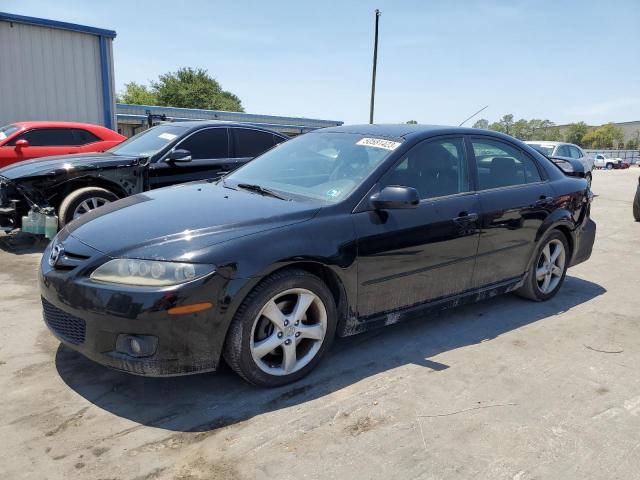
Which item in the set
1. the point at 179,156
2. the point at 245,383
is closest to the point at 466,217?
the point at 245,383

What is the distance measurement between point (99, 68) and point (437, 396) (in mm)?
13166

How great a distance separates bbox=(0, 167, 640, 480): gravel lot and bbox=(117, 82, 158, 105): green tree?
61.9 m

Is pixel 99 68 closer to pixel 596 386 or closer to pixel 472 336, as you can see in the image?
pixel 472 336

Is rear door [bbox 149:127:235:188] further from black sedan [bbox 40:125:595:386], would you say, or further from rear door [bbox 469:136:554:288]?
rear door [bbox 469:136:554:288]

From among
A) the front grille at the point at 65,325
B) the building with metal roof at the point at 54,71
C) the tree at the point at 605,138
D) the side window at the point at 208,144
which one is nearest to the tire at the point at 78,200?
the side window at the point at 208,144

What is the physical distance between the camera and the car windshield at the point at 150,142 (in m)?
6.88

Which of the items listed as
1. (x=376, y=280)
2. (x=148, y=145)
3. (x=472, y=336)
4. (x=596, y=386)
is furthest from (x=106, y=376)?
(x=148, y=145)

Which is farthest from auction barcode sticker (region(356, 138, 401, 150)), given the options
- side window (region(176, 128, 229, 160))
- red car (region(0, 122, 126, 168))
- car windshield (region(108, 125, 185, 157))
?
red car (region(0, 122, 126, 168))

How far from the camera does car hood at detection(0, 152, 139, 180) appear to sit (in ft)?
20.0

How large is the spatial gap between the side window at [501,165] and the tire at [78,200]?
4.49m

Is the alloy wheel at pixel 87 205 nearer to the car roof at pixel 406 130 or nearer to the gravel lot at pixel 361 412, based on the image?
the gravel lot at pixel 361 412

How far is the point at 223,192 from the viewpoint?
12.0 feet

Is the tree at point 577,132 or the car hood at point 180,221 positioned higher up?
the tree at point 577,132

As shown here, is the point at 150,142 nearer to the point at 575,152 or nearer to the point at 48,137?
the point at 48,137
